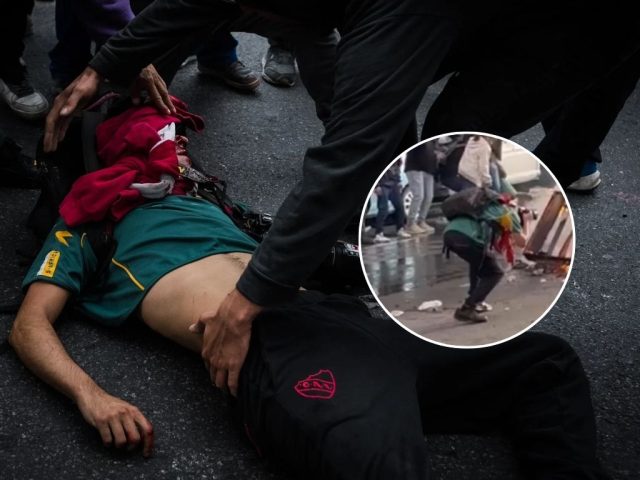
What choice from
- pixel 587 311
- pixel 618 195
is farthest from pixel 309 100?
pixel 587 311

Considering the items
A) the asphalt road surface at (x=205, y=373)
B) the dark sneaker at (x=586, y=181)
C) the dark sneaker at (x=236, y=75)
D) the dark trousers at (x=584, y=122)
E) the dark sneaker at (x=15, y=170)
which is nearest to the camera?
the asphalt road surface at (x=205, y=373)

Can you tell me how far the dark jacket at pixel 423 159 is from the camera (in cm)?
135

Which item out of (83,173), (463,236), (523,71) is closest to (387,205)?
(463,236)

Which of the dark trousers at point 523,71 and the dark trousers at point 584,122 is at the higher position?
the dark trousers at point 523,71

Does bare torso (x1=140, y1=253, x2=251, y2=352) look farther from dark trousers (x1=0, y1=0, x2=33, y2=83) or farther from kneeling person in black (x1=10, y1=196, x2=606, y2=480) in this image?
dark trousers (x1=0, y1=0, x2=33, y2=83)

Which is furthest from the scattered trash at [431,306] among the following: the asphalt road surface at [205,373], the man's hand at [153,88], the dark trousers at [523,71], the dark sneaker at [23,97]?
the dark sneaker at [23,97]

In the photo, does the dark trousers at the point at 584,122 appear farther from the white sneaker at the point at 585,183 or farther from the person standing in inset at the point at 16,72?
the person standing in inset at the point at 16,72

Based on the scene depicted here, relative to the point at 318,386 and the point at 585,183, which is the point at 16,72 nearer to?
the point at 318,386

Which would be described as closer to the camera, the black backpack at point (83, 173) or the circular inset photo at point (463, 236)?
the circular inset photo at point (463, 236)

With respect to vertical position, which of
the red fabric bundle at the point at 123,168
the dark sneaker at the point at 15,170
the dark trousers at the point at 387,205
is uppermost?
the dark trousers at the point at 387,205

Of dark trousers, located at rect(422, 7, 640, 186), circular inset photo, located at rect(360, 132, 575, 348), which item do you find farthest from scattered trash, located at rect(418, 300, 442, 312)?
dark trousers, located at rect(422, 7, 640, 186)

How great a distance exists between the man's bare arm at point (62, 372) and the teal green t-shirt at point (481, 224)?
2.26ft

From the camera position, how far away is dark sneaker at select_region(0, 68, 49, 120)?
2.69 meters

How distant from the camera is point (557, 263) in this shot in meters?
1.43
